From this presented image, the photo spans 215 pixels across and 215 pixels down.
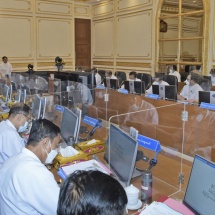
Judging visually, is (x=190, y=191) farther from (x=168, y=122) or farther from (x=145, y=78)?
(x=145, y=78)

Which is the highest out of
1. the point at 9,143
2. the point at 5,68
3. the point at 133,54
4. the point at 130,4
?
the point at 130,4

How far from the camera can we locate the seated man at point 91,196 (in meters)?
0.73

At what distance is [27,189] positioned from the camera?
A: 54.3 inches

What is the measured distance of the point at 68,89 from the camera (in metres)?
4.13

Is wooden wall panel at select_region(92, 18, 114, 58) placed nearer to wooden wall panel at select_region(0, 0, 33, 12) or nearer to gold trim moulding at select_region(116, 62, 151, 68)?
gold trim moulding at select_region(116, 62, 151, 68)

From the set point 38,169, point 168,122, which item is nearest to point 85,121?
point 168,122

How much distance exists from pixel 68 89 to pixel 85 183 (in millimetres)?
3417

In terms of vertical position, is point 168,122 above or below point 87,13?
below

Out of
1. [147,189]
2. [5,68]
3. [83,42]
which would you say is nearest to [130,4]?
[83,42]

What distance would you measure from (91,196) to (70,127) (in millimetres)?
1854

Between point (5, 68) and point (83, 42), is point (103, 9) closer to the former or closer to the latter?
point (83, 42)

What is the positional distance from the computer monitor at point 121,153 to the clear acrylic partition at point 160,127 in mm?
151

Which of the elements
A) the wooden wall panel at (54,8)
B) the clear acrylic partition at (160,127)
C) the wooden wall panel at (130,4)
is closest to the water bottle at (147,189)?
the clear acrylic partition at (160,127)

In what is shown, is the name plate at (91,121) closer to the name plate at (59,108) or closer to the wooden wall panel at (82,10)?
the name plate at (59,108)
